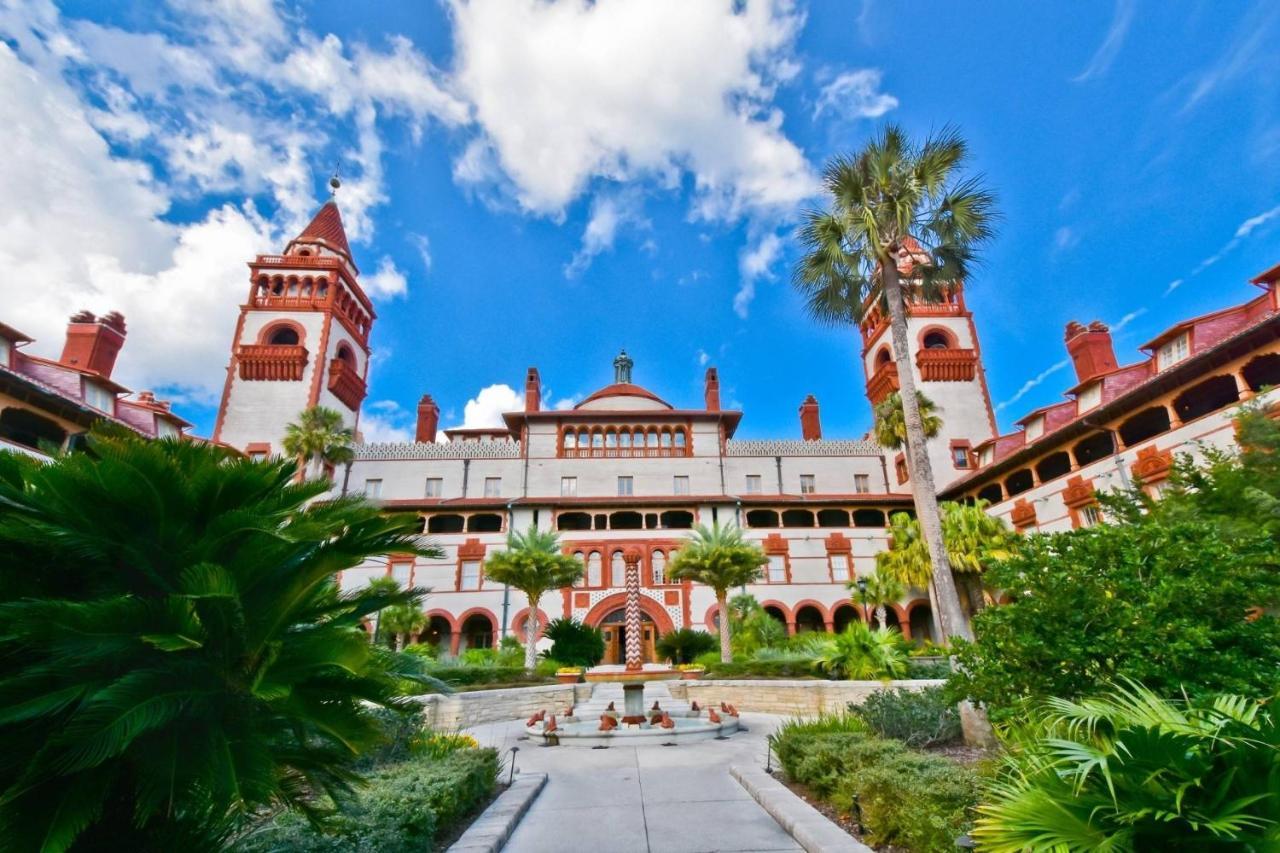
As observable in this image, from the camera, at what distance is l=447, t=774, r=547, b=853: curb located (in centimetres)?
556

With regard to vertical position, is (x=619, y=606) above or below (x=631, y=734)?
above

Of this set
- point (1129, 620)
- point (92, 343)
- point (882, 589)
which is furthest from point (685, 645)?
point (92, 343)

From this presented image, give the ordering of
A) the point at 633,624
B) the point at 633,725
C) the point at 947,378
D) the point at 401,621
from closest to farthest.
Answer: the point at 633,725, the point at 633,624, the point at 401,621, the point at 947,378

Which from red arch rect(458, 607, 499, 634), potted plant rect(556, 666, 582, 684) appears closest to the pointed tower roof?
red arch rect(458, 607, 499, 634)

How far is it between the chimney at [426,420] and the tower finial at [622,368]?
1341cm

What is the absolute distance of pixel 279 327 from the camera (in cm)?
3984

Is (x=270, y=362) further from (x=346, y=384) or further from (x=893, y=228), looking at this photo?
(x=893, y=228)

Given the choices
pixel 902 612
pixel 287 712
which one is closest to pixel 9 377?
pixel 287 712

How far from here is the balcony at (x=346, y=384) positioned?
39.8 meters

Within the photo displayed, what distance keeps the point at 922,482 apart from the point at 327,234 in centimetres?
4611

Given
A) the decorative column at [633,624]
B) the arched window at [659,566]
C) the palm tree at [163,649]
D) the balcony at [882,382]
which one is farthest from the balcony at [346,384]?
the palm tree at [163,649]

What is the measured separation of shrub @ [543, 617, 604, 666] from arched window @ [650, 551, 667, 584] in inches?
199

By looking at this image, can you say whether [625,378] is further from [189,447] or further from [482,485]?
[189,447]

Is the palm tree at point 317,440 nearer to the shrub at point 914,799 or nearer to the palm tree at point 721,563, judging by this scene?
the palm tree at point 721,563
